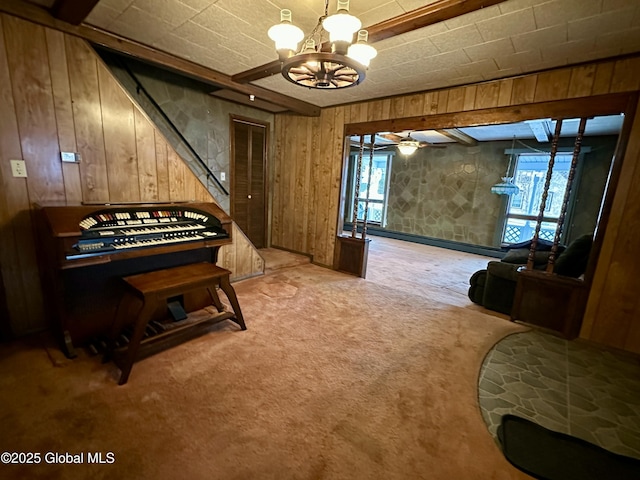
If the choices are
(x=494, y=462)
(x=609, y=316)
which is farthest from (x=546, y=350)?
(x=494, y=462)

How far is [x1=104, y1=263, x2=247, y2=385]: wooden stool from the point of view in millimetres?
1917

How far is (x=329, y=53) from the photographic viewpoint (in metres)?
1.54

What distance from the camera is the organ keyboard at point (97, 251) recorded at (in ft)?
6.28

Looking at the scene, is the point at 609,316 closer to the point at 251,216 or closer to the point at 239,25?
the point at 239,25

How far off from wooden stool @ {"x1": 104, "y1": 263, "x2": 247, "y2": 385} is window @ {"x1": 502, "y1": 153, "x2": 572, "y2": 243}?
6379mm

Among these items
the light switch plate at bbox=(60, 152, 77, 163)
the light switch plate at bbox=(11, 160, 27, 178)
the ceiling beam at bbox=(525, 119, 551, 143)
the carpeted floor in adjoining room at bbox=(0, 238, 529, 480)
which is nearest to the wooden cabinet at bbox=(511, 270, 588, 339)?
the carpeted floor in adjoining room at bbox=(0, 238, 529, 480)

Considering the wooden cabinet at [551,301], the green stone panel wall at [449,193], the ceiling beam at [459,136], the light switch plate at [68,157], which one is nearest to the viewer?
the light switch plate at [68,157]

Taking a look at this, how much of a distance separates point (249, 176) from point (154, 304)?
325 centimetres

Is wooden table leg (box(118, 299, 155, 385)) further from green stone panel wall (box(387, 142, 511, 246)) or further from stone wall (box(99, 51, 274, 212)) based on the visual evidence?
green stone panel wall (box(387, 142, 511, 246))

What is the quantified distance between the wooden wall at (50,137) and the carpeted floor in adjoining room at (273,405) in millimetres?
692

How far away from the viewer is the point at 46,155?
7.52ft

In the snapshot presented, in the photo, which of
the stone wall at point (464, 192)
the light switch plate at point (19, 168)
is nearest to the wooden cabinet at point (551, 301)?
the stone wall at point (464, 192)

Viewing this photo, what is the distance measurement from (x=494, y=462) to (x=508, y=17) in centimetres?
278

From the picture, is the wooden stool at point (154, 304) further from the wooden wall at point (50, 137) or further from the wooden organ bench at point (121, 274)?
the wooden wall at point (50, 137)
